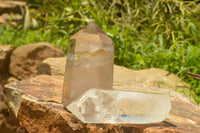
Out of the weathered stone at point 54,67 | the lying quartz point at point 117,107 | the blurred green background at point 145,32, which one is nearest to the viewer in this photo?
the lying quartz point at point 117,107

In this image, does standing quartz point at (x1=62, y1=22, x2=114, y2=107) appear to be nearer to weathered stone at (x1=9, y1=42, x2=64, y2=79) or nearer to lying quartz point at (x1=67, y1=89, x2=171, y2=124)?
lying quartz point at (x1=67, y1=89, x2=171, y2=124)

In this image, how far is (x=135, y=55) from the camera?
2785 mm

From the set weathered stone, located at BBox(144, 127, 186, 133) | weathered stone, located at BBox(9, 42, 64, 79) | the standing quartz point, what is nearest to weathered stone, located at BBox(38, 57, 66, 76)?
weathered stone, located at BBox(9, 42, 64, 79)

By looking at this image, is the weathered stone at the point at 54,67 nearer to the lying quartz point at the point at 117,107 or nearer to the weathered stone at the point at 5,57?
the weathered stone at the point at 5,57

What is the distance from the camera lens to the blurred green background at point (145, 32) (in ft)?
8.47

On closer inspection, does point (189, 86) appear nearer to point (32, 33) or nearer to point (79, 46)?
point (79, 46)

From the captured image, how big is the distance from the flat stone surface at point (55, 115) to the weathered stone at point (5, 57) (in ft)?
5.81

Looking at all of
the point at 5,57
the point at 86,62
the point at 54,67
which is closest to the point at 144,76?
the point at 54,67

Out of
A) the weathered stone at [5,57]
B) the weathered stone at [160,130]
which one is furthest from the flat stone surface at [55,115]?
the weathered stone at [5,57]

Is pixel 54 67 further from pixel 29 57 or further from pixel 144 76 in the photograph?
pixel 144 76

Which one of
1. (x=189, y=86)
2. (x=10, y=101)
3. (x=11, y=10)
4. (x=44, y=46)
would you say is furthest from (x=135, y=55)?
(x=11, y=10)

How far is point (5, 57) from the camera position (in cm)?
308

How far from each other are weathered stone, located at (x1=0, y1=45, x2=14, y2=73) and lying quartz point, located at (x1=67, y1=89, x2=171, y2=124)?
7.45ft

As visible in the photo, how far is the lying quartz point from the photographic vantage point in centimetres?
99
